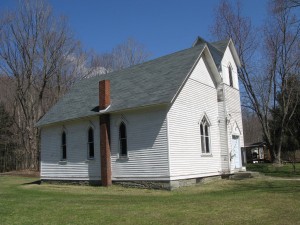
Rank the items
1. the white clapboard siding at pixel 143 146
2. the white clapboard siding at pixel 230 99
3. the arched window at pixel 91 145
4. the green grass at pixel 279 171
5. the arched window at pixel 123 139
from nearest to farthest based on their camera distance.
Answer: the white clapboard siding at pixel 143 146 < the arched window at pixel 123 139 < the arched window at pixel 91 145 < the white clapboard siding at pixel 230 99 < the green grass at pixel 279 171

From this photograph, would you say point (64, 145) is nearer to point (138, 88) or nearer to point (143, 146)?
point (138, 88)

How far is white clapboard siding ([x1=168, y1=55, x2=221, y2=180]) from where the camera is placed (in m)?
18.8

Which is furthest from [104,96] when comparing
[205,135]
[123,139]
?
[205,135]

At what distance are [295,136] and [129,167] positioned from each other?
35379 mm

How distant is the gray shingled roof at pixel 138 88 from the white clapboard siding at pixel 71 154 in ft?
2.43

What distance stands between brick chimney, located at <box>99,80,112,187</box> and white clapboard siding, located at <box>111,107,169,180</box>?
298 millimetres

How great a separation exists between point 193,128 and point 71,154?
27.7 ft

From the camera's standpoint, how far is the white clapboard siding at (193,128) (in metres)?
18.8

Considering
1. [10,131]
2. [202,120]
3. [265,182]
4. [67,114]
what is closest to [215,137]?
[202,120]

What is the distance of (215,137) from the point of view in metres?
22.3

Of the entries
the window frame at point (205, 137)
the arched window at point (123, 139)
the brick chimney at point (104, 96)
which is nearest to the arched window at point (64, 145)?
the brick chimney at point (104, 96)

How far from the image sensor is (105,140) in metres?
20.7

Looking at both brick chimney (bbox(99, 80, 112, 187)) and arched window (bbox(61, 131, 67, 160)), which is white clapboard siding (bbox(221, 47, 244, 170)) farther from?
arched window (bbox(61, 131, 67, 160))

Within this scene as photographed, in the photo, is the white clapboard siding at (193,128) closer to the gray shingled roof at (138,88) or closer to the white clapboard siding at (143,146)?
the white clapboard siding at (143,146)
